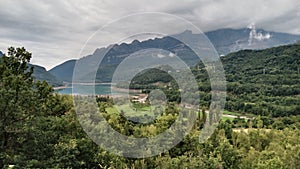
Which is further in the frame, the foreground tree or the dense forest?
the dense forest

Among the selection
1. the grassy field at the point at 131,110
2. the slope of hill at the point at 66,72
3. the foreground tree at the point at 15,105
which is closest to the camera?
the foreground tree at the point at 15,105

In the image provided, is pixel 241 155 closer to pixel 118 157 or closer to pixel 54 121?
pixel 118 157

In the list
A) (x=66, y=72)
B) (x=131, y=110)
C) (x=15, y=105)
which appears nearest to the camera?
(x=15, y=105)

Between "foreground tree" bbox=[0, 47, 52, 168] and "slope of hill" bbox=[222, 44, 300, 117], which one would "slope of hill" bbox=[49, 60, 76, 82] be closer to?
"slope of hill" bbox=[222, 44, 300, 117]

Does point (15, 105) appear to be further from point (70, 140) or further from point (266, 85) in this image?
point (266, 85)

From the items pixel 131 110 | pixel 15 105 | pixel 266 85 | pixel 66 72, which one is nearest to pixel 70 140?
pixel 15 105

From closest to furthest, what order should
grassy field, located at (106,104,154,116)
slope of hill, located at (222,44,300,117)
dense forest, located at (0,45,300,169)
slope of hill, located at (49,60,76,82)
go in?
dense forest, located at (0,45,300,169) < grassy field, located at (106,104,154,116) < slope of hill, located at (222,44,300,117) < slope of hill, located at (49,60,76,82)

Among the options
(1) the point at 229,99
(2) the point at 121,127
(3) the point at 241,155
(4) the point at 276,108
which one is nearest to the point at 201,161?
(3) the point at 241,155

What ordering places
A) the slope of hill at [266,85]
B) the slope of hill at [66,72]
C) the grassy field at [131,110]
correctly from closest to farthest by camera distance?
the grassy field at [131,110] < the slope of hill at [266,85] < the slope of hill at [66,72]

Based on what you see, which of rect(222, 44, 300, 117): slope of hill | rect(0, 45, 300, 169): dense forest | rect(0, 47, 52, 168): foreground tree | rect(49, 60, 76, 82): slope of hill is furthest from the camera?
rect(49, 60, 76, 82): slope of hill

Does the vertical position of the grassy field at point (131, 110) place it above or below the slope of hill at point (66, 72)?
below

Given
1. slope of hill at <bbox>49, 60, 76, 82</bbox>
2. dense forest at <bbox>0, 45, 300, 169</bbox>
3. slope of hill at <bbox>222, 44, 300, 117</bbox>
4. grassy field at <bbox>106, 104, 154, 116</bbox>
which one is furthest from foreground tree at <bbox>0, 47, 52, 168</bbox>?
slope of hill at <bbox>222, 44, 300, 117</bbox>

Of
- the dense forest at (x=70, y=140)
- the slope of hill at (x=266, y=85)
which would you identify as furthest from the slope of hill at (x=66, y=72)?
the dense forest at (x=70, y=140)

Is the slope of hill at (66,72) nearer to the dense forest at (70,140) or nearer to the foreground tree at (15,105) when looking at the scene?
the dense forest at (70,140)
